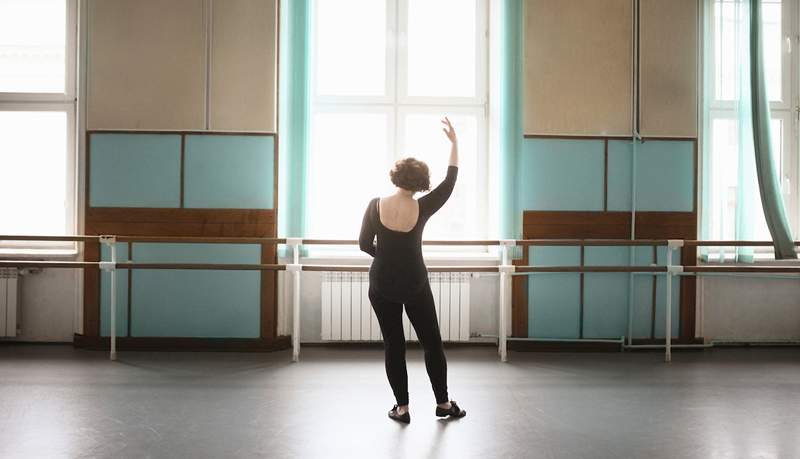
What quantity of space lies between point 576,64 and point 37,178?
14.4ft

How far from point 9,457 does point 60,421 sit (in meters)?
0.54

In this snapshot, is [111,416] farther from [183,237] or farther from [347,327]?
[347,327]

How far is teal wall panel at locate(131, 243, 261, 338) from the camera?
5.24m

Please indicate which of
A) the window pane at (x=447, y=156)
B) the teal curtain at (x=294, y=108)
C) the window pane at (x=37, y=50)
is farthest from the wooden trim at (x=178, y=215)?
the window pane at (x=447, y=156)

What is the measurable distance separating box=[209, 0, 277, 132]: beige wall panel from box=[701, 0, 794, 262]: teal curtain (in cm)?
340

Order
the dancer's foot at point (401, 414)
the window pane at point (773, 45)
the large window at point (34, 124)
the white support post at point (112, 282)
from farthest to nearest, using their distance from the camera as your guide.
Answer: the window pane at point (773, 45) < the large window at point (34, 124) < the white support post at point (112, 282) < the dancer's foot at point (401, 414)

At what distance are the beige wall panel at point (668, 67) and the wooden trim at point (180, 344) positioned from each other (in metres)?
3.44

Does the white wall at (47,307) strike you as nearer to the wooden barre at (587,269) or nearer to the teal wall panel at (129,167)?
the teal wall panel at (129,167)

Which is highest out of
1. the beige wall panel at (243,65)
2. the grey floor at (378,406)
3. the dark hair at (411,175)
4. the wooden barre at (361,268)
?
the beige wall panel at (243,65)

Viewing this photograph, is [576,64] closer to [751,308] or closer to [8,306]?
[751,308]

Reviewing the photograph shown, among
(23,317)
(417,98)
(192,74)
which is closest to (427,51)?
(417,98)

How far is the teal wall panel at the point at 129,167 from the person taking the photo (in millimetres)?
5223

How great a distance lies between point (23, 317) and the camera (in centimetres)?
540

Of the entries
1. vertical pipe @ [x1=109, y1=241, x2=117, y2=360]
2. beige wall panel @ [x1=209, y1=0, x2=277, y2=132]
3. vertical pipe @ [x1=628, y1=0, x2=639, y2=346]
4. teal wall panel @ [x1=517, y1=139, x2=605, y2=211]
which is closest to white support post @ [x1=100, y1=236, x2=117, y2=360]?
vertical pipe @ [x1=109, y1=241, x2=117, y2=360]
